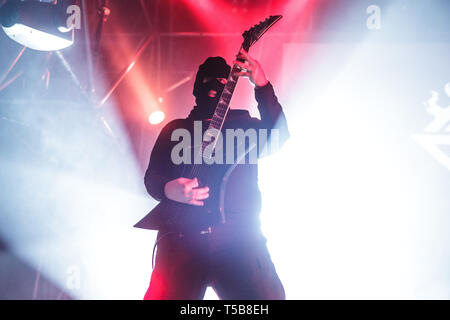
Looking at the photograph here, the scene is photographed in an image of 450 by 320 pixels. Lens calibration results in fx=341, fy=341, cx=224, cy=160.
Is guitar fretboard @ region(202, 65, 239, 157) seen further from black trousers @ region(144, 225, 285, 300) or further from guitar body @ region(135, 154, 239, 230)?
black trousers @ region(144, 225, 285, 300)

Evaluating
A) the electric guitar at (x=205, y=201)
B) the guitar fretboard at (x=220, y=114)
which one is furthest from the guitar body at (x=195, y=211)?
the guitar fretboard at (x=220, y=114)

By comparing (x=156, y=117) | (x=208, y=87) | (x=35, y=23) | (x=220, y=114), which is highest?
(x=156, y=117)

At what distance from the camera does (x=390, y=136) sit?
13.3ft

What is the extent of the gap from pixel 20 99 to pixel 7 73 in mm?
297

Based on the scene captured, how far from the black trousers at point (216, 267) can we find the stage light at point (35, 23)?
1.70 m

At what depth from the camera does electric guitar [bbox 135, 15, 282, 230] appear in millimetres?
1665

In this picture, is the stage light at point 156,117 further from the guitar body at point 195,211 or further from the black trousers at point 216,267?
the black trousers at point 216,267

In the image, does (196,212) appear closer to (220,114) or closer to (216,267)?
(216,267)

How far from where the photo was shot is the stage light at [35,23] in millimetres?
2172

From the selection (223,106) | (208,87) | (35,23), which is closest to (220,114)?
(223,106)

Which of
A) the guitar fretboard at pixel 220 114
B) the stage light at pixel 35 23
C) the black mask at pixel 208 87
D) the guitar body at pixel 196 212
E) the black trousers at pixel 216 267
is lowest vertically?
the black trousers at pixel 216 267

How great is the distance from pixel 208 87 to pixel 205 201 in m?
0.77

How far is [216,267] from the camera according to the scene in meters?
1.57
